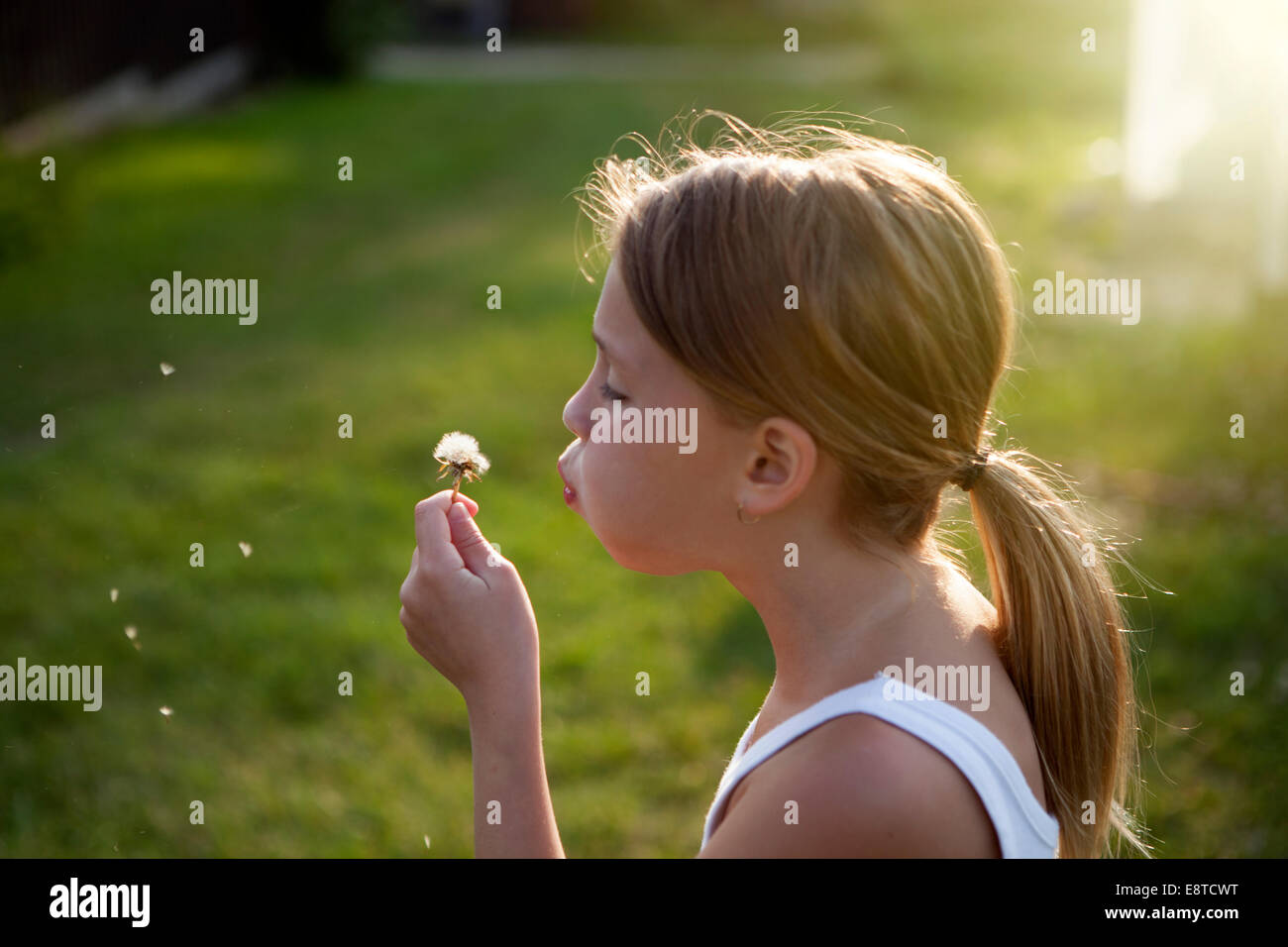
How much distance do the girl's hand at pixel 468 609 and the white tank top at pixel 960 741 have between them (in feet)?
1.24

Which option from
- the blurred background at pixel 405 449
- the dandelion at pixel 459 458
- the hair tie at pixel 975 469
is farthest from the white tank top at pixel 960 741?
the blurred background at pixel 405 449

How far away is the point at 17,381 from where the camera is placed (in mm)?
5629

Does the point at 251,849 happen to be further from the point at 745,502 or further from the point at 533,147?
the point at 533,147

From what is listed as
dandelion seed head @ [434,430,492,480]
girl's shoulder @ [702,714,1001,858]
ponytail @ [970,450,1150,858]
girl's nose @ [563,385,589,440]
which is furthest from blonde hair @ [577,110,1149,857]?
dandelion seed head @ [434,430,492,480]

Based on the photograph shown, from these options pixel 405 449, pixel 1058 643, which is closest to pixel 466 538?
pixel 1058 643

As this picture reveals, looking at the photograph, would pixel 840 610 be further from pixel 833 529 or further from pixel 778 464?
pixel 778 464

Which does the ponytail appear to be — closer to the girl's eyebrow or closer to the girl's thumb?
the girl's eyebrow

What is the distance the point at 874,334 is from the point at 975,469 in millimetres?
313

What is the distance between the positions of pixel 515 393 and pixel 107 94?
8379mm

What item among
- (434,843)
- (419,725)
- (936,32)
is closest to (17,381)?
(419,725)

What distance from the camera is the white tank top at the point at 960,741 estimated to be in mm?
1411

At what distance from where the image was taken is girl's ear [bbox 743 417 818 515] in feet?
4.91

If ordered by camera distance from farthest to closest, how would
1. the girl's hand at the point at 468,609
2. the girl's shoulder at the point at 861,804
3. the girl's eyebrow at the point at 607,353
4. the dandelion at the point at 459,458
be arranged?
the dandelion at the point at 459,458, the girl's hand at the point at 468,609, the girl's eyebrow at the point at 607,353, the girl's shoulder at the point at 861,804

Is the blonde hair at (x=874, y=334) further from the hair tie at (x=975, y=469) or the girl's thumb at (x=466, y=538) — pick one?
the girl's thumb at (x=466, y=538)
